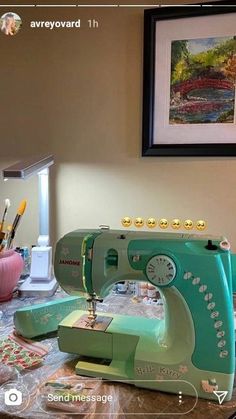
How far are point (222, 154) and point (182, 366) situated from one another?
747mm

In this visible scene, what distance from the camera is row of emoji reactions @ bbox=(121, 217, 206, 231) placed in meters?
1.21

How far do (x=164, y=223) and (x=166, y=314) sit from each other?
550mm

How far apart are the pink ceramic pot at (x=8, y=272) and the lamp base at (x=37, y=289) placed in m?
0.04

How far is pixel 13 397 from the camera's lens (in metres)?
0.62

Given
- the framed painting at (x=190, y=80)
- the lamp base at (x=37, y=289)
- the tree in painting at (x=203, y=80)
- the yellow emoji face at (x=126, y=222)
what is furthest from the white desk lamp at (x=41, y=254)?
the tree in painting at (x=203, y=80)

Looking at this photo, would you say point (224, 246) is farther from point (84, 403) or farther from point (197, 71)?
point (197, 71)

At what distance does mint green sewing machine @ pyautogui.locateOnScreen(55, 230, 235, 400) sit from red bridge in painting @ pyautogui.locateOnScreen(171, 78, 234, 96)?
66cm

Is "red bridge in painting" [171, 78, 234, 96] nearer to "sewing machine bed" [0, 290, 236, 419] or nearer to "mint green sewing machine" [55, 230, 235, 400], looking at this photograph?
"mint green sewing machine" [55, 230, 235, 400]

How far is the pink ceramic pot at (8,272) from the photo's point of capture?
39.8 inches

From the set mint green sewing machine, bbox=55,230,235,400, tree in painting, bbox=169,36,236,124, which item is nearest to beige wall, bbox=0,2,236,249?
tree in painting, bbox=169,36,236,124

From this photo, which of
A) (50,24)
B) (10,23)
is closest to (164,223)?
(50,24)

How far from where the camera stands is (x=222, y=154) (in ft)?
3.84

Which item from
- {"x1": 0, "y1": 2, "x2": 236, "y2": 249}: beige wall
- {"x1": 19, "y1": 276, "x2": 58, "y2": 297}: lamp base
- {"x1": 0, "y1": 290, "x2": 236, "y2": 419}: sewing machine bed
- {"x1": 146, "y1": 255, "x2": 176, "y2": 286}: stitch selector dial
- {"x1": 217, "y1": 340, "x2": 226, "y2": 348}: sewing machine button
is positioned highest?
{"x1": 0, "y1": 2, "x2": 236, "y2": 249}: beige wall

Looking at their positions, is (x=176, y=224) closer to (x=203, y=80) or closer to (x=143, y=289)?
(x=143, y=289)
